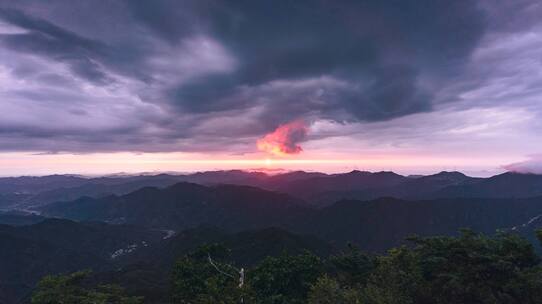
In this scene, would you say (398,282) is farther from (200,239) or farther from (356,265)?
(200,239)

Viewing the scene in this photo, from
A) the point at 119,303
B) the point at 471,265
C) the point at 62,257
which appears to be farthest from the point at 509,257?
the point at 62,257

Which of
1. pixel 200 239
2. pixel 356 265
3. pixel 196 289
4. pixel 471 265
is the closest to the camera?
pixel 471 265

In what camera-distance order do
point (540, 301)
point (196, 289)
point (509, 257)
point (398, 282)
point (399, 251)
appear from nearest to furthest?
point (540, 301) → point (509, 257) → point (398, 282) → point (399, 251) → point (196, 289)

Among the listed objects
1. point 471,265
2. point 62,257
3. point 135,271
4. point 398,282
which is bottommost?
point 62,257

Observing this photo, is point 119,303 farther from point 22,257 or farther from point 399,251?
point 22,257

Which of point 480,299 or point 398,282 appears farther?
point 398,282

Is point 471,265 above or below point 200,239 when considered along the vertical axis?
above
